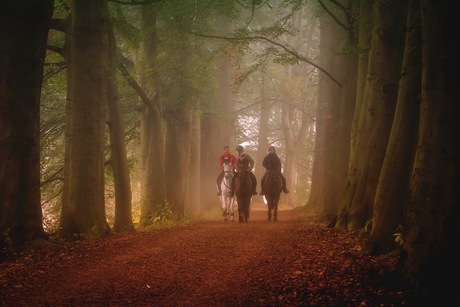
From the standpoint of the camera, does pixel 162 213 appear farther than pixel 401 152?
Yes

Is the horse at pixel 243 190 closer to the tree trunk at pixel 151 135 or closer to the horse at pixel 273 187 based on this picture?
the horse at pixel 273 187

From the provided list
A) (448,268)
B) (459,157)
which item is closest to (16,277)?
(448,268)

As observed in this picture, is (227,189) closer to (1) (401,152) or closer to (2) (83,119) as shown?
(2) (83,119)

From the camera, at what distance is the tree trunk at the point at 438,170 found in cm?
423

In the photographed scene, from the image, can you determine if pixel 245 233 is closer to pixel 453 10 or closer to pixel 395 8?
pixel 395 8

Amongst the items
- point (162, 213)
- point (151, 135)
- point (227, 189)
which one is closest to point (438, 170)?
point (151, 135)

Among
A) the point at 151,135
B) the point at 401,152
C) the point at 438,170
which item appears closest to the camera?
the point at 438,170

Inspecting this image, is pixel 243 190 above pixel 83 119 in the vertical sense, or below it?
below

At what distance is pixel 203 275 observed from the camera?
5.89m

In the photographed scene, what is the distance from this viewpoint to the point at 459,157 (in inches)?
167

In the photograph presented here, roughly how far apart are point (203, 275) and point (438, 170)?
3.46 meters

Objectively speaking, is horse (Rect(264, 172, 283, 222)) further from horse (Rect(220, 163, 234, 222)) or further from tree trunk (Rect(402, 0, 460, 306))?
tree trunk (Rect(402, 0, 460, 306))

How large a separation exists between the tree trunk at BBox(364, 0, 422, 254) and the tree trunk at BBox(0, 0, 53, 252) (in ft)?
19.9

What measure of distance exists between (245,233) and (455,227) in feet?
20.7
